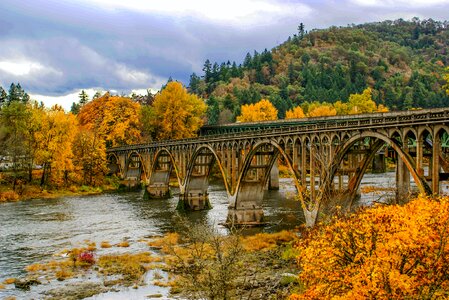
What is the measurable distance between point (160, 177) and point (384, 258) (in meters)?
72.5

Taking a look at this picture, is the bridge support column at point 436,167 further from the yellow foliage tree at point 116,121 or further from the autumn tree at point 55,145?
the yellow foliage tree at point 116,121

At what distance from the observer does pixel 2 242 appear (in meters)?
47.8

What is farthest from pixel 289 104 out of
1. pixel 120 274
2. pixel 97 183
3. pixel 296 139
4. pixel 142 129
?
pixel 120 274

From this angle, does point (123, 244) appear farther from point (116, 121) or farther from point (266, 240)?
point (116, 121)

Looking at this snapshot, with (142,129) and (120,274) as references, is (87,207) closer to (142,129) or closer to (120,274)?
(120,274)

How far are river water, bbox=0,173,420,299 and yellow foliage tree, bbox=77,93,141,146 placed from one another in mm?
32582

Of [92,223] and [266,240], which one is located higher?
[92,223]

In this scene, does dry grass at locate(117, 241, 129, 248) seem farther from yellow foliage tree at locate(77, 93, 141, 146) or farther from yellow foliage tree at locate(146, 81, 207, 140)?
yellow foliage tree at locate(77, 93, 141, 146)

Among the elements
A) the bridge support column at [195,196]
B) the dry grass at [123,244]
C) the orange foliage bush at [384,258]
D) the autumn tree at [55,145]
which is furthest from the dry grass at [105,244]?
the autumn tree at [55,145]

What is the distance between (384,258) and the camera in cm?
1895

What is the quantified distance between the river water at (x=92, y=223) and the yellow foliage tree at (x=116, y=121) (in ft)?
107

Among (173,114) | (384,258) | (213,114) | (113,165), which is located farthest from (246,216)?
(213,114)

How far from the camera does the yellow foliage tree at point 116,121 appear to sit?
11825cm

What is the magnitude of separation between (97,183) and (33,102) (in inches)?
766
